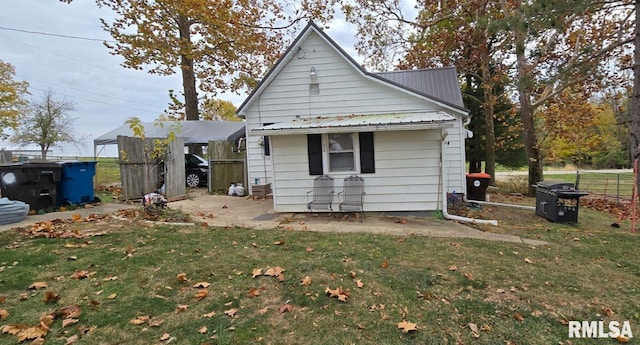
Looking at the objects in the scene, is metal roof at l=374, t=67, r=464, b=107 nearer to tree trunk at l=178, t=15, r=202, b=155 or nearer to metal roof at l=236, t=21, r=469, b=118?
metal roof at l=236, t=21, r=469, b=118

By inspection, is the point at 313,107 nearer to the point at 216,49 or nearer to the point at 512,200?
the point at 512,200

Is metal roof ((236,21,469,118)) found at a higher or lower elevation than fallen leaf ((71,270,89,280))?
higher

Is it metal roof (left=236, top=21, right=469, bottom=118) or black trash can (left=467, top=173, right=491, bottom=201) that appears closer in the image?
metal roof (left=236, top=21, right=469, bottom=118)

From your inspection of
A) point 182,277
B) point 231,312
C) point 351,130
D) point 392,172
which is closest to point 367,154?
point 392,172

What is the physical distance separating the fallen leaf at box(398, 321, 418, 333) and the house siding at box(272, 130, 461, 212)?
5.53 m

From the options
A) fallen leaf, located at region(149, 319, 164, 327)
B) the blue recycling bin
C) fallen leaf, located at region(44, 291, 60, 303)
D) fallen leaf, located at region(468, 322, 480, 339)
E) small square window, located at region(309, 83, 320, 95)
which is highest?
small square window, located at region(309, 83, 320, 95)

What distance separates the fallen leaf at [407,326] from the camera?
9.48ft

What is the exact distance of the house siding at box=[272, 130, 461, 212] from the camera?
8.13 meters

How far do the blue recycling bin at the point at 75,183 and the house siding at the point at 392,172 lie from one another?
540 cm

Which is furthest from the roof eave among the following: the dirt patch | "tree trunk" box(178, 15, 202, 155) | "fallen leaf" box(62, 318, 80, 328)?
"tree trunk" box(178, 15, 202, 155)

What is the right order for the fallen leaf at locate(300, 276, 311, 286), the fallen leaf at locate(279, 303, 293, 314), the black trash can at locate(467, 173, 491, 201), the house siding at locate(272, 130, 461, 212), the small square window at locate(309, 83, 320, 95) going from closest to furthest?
the fallen leaf at locate(279, 303, 293, 314) < the fallen leaf at locate(300, 276, 311, 286) < the house siding at locate(272, 130, 461, 212) < the small square window at locate(309, 83, 320, 95) < the black trash can at locate(467, 173, 491, 201)

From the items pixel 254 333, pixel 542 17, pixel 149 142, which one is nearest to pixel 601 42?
pixel 542 17

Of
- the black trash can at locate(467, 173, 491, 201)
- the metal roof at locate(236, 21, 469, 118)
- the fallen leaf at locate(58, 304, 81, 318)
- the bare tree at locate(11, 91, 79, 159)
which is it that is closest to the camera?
the fallen leaf at locate(58, 304, 81, 318)

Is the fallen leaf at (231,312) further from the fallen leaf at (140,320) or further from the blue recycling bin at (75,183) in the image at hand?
the blue recycling bin at (75,183)
